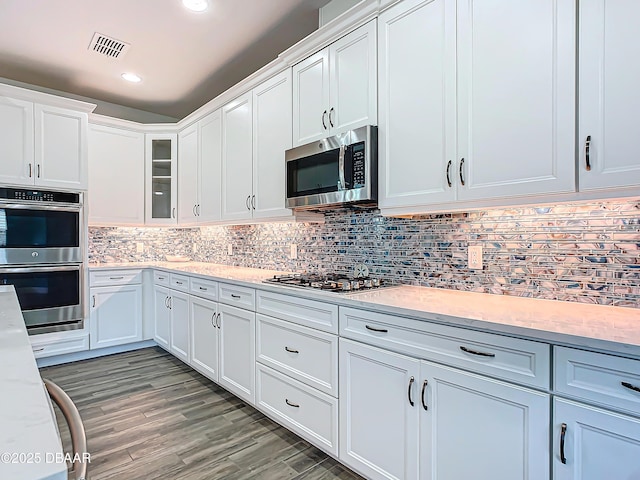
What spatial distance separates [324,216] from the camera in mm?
2766

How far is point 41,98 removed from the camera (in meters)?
3.25

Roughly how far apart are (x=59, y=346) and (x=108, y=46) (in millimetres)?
2694

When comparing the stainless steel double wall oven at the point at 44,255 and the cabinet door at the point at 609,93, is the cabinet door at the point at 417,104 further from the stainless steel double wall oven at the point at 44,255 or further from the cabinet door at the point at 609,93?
the stainless steel double wall oven at the point at 44,255

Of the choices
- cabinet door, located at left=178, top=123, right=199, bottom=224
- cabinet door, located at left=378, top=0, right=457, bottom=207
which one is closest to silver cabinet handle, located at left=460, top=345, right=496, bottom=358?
cabinet door, located at left=378, top=0, right=457, bottom=207

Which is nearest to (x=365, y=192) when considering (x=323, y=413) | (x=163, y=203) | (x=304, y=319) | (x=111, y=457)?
(x=304, y=319)

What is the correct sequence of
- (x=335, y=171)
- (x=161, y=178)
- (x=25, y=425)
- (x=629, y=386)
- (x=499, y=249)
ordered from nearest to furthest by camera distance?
(x=25, y=425) < (x=629, y=386) < (x=499, y=249) < (x=335, y=171) < (x=161, y=178)

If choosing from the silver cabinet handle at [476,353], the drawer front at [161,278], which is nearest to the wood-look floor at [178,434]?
the drawer front at [161,278]

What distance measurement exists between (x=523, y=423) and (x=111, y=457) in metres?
2.05

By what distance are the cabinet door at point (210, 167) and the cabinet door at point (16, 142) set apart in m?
1.42

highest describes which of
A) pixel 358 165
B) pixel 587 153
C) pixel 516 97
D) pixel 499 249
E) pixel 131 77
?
pixel 131 77

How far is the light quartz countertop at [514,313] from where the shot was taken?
1.07 meters

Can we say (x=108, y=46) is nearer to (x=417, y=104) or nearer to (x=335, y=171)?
(x=335, y=171)

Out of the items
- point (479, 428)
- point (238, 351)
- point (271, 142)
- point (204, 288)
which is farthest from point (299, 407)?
point (271, 142)

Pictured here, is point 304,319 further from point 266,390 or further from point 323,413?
point 266,390
